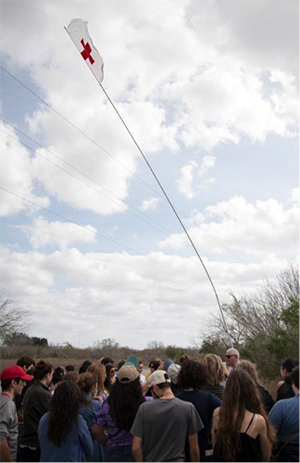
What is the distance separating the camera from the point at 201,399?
533cm

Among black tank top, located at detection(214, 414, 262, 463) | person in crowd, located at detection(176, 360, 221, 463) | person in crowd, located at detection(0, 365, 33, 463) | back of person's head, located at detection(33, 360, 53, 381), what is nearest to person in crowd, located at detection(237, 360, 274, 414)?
person in crowd, located at detection(176, 360, 221, 463)

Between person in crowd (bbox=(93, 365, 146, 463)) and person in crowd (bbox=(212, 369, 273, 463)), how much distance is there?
110 centimetres

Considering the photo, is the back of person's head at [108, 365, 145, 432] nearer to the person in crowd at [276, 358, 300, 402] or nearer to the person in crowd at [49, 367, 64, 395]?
the person in crowd at [276, 358, 300, 402]

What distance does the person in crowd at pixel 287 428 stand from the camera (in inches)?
187

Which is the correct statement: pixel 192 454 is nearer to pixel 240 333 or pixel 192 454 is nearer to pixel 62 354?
pixel 240 333

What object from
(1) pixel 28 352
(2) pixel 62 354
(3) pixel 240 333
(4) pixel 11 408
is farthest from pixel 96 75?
(2) pixel 62 354

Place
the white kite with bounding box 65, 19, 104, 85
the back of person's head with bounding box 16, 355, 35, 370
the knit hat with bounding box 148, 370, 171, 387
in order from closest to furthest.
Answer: the knit hat with bounding box 148, 370, 171, 387, the back of person's head with bounding box 16, 355, 35, 370, the white kite with bounding box 65, 19, 104, 85

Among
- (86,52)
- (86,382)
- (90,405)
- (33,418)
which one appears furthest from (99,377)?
(86,52)

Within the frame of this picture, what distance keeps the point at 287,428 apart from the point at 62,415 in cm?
223

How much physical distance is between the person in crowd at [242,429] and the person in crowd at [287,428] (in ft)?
1.84

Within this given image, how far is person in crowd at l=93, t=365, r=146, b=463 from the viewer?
5051mm

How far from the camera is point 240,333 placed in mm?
36656

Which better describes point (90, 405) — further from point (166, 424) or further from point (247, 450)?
point (247, 450)

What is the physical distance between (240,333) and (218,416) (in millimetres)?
33515
